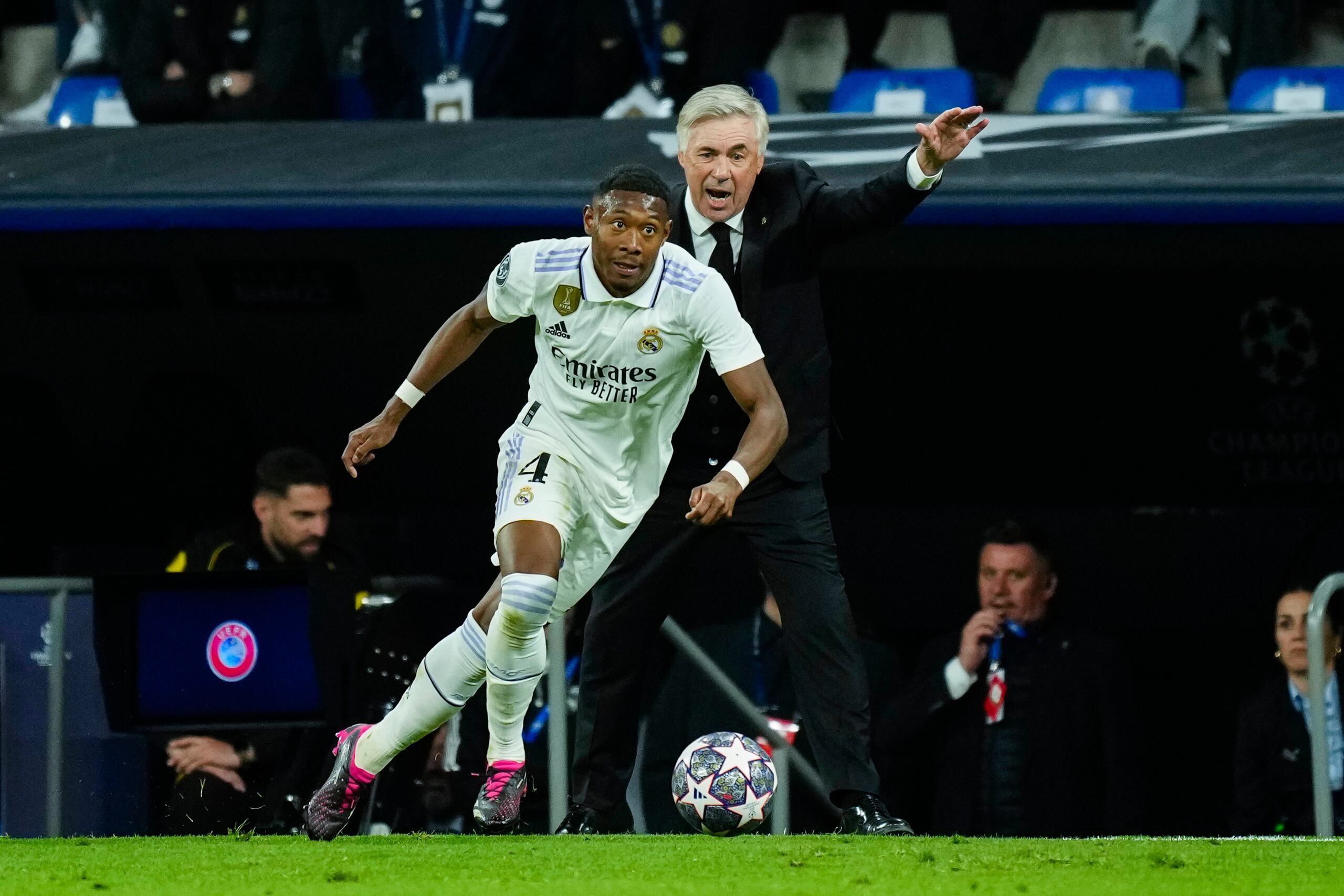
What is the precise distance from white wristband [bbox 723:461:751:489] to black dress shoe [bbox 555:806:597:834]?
1.03 meters

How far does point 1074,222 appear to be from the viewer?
6.57 metres

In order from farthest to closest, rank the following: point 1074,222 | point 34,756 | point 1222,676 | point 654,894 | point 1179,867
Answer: point 1222,676 < point 1074,222 < point 34,756 < point 1179,867 < point 654,894

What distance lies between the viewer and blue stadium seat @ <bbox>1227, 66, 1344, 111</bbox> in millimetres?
7809

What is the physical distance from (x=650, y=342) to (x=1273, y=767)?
Result: 2691 millimetres

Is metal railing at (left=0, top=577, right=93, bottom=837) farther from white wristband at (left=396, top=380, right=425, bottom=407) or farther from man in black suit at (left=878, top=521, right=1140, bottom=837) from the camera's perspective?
man in black suit at (left=878, top=521, right=1140, bottom=837)

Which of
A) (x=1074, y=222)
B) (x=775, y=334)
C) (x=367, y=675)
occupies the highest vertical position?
(x=1074, y=222)

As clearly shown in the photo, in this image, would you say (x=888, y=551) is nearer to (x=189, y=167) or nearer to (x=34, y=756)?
(x=189, y=167)

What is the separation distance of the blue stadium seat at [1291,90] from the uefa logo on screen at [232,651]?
406 cm

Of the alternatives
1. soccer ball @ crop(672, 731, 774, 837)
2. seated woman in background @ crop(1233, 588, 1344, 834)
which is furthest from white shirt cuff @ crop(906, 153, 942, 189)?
seated woman in background @ crop(1233, 588, 1344, 834)

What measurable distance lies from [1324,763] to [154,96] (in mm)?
5197

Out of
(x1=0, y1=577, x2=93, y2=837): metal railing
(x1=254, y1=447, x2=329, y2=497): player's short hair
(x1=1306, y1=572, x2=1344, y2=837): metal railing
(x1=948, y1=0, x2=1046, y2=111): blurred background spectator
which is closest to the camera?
(x1=1306, y1=572, x2=1344, y2=837): metal railing

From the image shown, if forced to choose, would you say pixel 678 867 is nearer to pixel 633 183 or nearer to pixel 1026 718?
pixel 633 183

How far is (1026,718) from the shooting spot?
21.0ft

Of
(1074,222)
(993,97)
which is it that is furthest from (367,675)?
(993,97)
